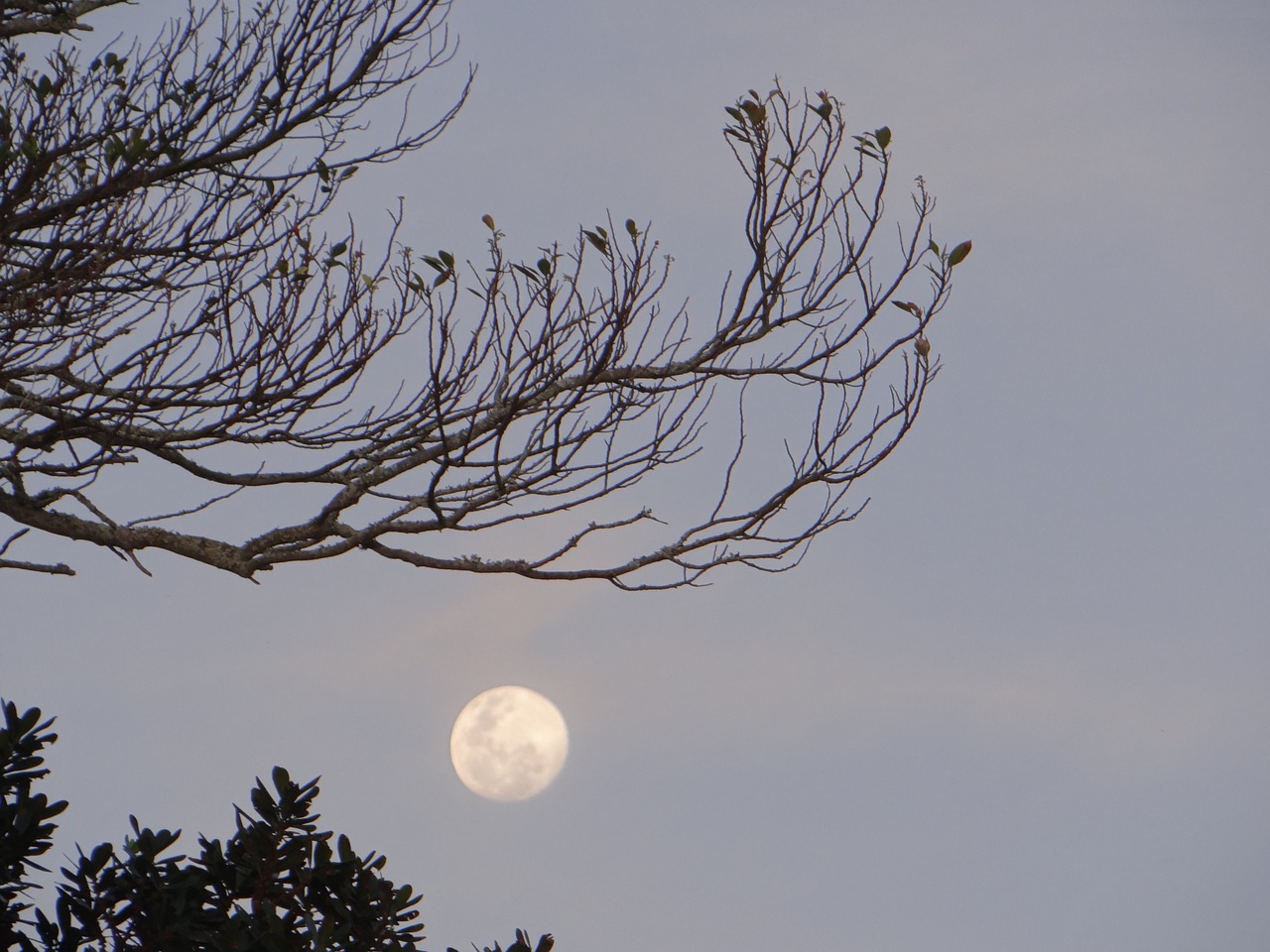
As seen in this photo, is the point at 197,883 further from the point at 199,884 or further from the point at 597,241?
the point at 597,241

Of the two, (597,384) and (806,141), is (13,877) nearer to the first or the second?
(597,384)

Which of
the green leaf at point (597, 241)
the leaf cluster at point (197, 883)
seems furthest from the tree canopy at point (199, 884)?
the green leaf at point (597, 241)

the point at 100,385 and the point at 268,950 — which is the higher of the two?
the point at 100,385

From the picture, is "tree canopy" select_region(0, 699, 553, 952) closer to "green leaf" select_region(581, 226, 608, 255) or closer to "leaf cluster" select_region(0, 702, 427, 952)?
"leaf cluster" select_region(0, 702, 427, 952)

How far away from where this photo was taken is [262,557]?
203 inches

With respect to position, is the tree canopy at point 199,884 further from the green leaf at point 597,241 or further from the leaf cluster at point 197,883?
the green leaf at point 597,241

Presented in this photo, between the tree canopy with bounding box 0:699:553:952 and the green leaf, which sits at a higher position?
the green leaf

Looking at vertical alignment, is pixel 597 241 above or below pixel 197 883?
above

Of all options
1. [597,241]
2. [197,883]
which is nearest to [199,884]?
[197,883]

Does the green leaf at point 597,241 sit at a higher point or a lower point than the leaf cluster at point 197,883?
higher

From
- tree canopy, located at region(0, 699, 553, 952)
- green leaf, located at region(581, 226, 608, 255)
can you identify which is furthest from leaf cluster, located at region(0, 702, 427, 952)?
green leaf, located at region(581, 226, 608, 255)

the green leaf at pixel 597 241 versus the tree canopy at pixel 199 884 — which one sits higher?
the green leaf at pixel 597 241

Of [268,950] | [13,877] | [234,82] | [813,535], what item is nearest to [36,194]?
[234,82]

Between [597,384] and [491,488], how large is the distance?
0.67m
